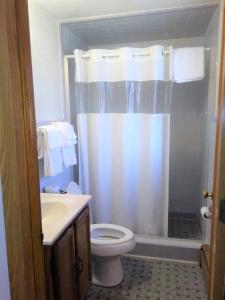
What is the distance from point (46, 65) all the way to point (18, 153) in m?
1.58

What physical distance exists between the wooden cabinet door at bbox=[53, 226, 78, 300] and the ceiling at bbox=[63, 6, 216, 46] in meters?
1.97

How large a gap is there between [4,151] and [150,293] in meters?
1.79

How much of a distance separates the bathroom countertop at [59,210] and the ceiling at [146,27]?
5.56 feet

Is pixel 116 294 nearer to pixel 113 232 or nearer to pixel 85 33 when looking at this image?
pixel 113 232

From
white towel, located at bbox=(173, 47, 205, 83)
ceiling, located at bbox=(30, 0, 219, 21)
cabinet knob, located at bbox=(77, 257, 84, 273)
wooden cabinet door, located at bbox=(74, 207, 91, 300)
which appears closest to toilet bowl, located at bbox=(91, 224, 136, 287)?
wooden cabinet door, located at bbox=(74, 207, 91, 300)

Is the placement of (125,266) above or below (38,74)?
below

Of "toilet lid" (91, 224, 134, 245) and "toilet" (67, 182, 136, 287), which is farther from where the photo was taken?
"toilet lid" (91, 224, 134, 245)

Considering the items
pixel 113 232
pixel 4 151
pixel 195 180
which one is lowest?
pixel 113 232

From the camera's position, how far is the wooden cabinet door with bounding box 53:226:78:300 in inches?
52.9

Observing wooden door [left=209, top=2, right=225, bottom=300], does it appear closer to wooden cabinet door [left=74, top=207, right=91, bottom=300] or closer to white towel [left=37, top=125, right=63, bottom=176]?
wooden cabinet door [left=74, top=207, right=91, bottom=300]

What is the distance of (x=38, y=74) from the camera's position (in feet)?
6.65

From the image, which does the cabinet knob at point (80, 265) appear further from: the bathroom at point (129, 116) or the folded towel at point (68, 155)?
the folded towel at point (68, 155)

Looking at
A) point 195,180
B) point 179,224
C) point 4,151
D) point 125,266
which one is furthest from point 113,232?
point 4,151

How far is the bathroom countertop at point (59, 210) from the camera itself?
4.56 ft
